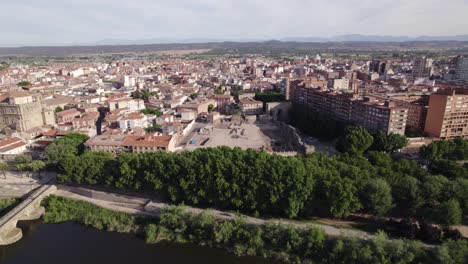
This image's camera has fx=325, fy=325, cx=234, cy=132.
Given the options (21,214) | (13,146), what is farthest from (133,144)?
(13,146)

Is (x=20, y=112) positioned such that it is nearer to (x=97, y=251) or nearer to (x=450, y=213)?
(x=97, y=251)

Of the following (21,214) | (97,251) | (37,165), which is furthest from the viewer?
(37,165)

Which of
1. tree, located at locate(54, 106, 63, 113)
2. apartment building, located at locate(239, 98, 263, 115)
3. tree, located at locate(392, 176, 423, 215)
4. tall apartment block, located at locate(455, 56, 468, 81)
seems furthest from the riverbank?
tall apartment block, located at locate(455, 56, 468, 81)

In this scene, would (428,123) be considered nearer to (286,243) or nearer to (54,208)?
(286,243)

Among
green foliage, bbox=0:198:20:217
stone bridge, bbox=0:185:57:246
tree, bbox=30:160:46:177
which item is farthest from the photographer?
tree, bbox=30:160:46:177

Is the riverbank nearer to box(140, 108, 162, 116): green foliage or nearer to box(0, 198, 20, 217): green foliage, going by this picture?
box(0, 198, 20, 217): green foliage

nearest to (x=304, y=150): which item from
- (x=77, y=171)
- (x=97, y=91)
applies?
(x=77, y=171)
